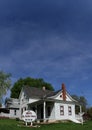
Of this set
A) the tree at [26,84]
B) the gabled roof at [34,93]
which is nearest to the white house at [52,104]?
the gabled roof at [34,93]

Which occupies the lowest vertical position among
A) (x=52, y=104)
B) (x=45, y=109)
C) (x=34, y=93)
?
(x=45, y=109)

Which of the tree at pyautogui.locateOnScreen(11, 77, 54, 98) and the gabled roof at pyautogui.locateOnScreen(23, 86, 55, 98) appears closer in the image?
the gabled roof at pyautogui.locateOnScreen(23, 86, 55, 98)

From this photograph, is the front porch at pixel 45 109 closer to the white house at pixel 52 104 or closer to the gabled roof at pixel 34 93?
the white house at pixel 52 104

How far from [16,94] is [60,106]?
112ft

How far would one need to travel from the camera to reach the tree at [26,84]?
72812mm

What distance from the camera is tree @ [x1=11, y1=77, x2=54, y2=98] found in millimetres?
72812

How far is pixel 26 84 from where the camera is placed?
73.9 meters

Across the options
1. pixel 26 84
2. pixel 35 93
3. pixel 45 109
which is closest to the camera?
pixel 45 109

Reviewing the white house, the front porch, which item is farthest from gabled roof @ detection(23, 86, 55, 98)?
the front porch

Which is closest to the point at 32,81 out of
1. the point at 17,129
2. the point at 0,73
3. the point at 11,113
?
the point at 0,73

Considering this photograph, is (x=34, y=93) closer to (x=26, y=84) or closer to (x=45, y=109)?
(x=45, y=109)

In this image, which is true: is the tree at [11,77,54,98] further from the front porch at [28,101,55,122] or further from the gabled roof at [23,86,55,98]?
the front porch at [28,101,55,122]

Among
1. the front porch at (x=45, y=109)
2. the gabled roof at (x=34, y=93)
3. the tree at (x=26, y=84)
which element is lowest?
the front porch at (x=45, y=109)

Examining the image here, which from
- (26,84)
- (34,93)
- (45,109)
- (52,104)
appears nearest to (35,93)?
(34,93)
